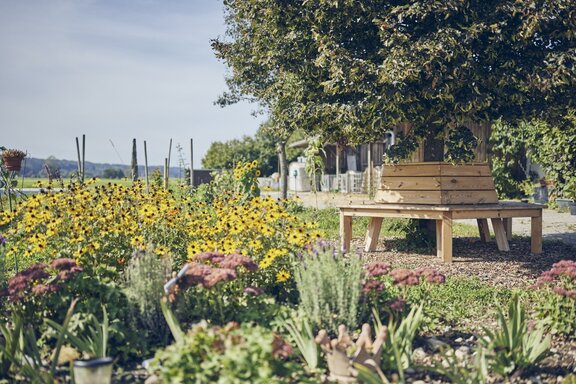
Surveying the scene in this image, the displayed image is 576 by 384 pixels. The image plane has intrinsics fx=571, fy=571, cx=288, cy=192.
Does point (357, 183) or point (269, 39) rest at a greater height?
point (269, 39)

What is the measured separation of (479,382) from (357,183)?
22221 millimetres

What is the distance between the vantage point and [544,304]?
13.7 ft

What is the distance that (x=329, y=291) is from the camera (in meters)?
3.67

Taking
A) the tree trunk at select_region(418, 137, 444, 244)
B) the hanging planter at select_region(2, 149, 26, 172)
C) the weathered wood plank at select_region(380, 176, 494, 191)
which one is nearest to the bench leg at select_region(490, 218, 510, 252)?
the weathered wood plank at select_region(380, 176, 494, 191)

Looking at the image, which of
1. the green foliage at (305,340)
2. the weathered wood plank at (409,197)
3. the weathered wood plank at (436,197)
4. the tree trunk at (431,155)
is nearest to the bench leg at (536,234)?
the weathered wood plank at (436,197)

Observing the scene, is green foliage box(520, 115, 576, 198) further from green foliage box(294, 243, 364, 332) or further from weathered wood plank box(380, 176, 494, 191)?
green foliage box(294, 243, 364, 332)

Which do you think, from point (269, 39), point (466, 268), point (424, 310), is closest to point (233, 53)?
point (269, 39)

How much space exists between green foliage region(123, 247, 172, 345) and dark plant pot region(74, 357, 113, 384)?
2.37 ft

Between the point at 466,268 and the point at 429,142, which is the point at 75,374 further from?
the point at 429,142

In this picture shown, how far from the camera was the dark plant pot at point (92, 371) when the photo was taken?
111 inches

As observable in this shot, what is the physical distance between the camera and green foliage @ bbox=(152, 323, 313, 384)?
2564 millimetres

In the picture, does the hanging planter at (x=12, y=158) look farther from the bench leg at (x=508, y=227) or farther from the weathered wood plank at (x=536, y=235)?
the bench leg at (x=508, y=227)

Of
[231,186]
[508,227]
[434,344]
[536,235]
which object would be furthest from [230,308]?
[231,186]

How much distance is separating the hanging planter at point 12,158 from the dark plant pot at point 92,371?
20.1 feet
